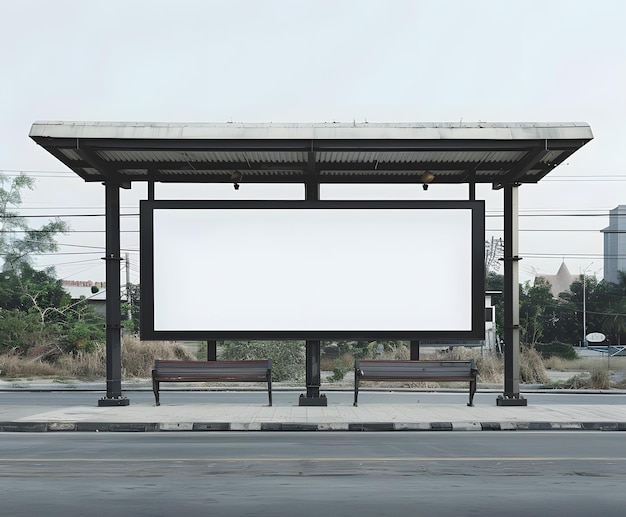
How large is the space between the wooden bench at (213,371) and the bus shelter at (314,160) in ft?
1.88

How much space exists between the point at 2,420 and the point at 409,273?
793 cm

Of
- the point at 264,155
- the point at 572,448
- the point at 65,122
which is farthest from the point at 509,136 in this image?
the point at 65,122

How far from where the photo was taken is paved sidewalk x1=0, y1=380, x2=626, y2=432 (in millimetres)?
12336

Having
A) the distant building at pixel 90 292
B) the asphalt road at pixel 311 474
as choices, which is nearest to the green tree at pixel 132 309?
the distant building at pixel 90 292

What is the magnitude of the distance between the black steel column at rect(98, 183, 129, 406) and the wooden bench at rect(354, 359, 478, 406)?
4.75 meters

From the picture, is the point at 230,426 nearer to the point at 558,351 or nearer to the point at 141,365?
the point at 141,365

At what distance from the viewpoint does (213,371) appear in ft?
48.5

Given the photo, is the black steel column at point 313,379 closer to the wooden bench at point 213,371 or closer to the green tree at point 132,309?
the wooden bench at point 213,371

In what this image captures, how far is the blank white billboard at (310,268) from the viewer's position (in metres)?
15.1

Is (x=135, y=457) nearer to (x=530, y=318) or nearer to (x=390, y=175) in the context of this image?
(x=390, y=175)

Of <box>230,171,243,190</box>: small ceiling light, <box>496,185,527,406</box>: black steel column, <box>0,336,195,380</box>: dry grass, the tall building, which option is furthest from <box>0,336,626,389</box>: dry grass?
the tall building

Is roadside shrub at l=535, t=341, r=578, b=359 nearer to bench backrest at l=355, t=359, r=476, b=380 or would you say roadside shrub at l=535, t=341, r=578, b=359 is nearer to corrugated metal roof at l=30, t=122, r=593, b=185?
bench backrest at l=355, t=359, r=476, b=380

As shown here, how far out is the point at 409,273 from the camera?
15.3 metres

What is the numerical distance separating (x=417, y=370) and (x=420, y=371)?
0.06m
